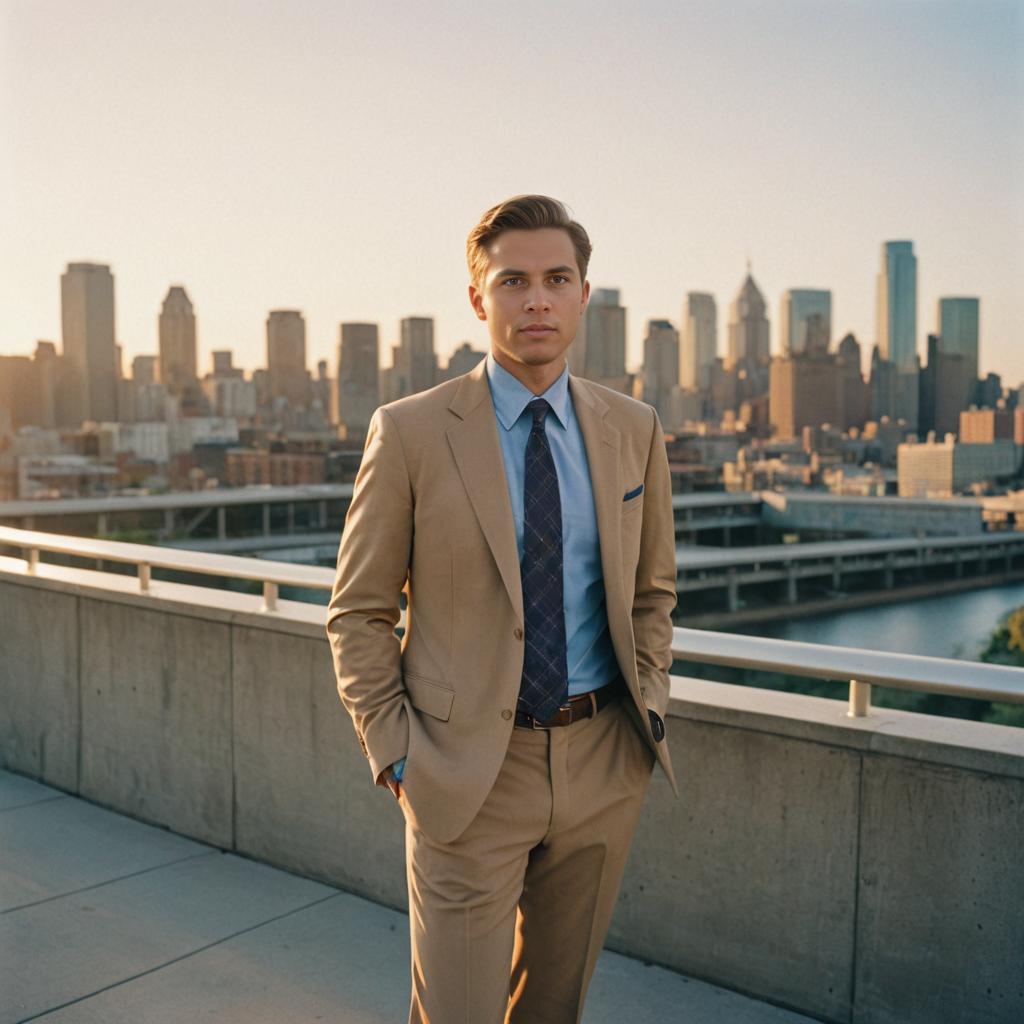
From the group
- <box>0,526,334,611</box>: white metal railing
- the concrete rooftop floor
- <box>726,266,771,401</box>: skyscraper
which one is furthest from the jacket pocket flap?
<box>726,266,771,401</box>: skyscraper

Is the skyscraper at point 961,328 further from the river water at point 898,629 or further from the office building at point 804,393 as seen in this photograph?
the river water at point 898,629

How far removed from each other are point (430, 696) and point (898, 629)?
76924 mm

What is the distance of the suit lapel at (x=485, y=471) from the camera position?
2102mm

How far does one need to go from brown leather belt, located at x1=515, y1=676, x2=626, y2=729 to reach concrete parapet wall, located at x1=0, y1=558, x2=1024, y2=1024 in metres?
1.02

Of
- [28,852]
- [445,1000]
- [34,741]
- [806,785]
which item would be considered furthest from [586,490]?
[34,741]

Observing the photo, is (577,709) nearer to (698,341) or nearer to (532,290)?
(532,290)

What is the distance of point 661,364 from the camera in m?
112

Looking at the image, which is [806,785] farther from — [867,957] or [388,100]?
[388,100]

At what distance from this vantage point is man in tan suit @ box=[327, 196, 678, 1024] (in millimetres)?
2104

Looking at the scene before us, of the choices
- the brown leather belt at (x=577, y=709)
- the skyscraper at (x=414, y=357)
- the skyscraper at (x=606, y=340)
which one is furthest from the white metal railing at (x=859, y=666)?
the skyscraper at (x=414, y=357)

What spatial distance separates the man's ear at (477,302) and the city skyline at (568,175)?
64053mm

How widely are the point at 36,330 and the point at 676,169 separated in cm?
5892

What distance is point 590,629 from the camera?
2244 millimetres

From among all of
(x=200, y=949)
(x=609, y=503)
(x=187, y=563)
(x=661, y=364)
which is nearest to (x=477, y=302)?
(x=609, y=503)
